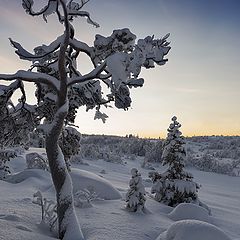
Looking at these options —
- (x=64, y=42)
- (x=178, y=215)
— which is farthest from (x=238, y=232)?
(x=64, y=42)

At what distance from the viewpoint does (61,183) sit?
8398 millimetres

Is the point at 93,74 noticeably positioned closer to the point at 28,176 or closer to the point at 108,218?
the point at 108,218

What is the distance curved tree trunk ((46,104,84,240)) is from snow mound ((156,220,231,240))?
6.84 ft

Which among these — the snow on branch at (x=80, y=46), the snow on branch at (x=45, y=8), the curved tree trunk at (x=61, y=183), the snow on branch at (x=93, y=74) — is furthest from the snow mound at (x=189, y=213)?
the snow on branch at (x=45, y=8)

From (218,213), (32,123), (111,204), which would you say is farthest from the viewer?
(218,213)

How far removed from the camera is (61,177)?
840 centimetres

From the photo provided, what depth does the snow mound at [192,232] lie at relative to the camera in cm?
802

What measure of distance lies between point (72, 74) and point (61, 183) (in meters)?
2.92

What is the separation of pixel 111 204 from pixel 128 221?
2986 millimetres

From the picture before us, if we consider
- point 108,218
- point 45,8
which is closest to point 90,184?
point 108,218

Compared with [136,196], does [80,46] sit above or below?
above

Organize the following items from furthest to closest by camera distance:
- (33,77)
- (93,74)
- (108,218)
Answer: (108,218) → (33,77) → (93,74)

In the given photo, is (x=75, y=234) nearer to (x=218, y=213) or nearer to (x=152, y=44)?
(x=152, y=44)

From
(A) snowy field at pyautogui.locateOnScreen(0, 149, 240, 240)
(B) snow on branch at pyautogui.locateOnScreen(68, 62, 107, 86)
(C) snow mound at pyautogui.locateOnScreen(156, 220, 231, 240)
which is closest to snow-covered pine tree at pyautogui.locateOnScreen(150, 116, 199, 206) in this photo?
(A) snowy field at pyautogui.locateOnScreen(0, 149, 240, 240)
